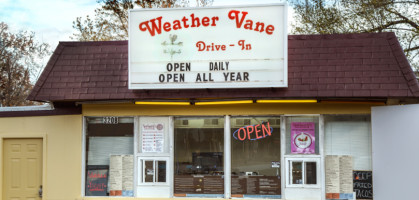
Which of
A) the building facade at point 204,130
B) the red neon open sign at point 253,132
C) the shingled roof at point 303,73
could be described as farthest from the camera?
the red neon open sign at point 253,132

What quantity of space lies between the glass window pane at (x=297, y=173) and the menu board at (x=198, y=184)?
152 centimetres

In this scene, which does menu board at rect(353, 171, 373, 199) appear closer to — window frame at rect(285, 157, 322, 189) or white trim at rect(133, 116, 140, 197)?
window frame at rect(285, 157, 322, 189)

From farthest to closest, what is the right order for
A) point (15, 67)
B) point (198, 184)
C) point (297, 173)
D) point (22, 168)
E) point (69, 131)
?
point (15, 67)
point (22, 168)
point (69, 131)
point (198, 184)
point (297, 173)

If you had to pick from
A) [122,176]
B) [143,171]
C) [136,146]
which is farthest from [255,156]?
[122,176]

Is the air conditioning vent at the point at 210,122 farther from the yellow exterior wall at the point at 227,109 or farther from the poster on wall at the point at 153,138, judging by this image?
the poster on wall at the point at 153,138

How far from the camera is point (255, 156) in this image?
987cm

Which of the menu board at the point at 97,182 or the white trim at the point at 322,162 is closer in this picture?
the white trim at the point at 322,162

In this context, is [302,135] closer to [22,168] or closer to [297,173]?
[297,173]

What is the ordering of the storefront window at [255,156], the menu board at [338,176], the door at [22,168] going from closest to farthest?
the menu board at [338,176], the storefront window at [255,156], the door at [22,168]

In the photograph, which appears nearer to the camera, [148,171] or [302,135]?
[302,135]

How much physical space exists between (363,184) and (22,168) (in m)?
7.68

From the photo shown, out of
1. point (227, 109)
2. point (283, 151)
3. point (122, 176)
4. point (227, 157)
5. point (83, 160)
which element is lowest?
point (122, 176)

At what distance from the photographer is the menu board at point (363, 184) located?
9438 mm

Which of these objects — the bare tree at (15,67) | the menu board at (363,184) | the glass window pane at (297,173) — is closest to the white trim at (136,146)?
the glass window pane at (297,173)
